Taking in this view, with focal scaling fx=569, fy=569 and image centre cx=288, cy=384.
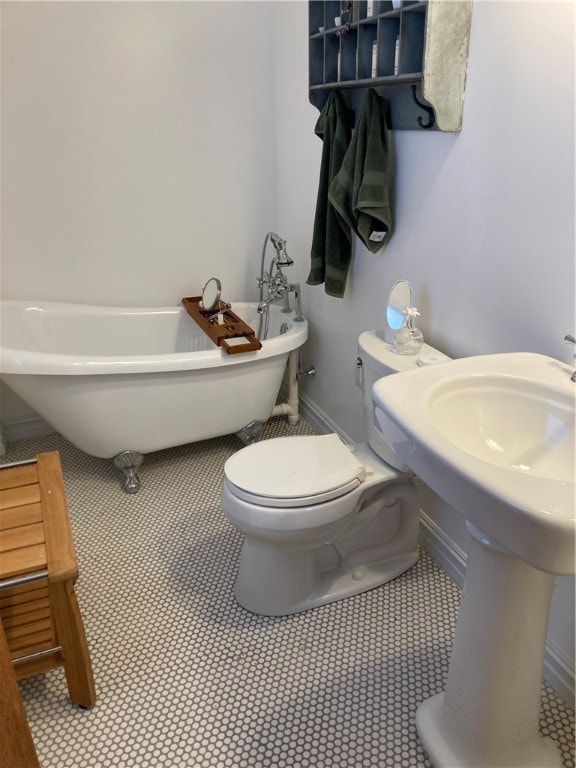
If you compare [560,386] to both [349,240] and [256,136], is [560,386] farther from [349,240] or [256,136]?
[256,136]

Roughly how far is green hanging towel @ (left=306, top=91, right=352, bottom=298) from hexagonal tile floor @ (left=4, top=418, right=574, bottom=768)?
1.00m

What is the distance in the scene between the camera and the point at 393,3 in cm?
148

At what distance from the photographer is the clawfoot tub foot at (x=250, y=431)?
243 centimetres

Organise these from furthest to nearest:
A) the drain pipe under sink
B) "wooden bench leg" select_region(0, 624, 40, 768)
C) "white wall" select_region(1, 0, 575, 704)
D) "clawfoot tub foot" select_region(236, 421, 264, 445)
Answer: the drain pipe under sink → "clawfoot tub foot" select_region(236, 421, 264, 445) → "white wall" select_region(1, 0, 575, 704) → "wooden bench leg" select_region(0, 624, 40, 768)

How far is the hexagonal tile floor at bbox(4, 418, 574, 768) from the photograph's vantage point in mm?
1357

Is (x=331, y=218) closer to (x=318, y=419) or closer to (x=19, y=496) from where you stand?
(x=318, y=419)

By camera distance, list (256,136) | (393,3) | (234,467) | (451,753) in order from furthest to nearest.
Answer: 1. (256,136)
2. (234,467)
3. (393,3)
4. (451,753)

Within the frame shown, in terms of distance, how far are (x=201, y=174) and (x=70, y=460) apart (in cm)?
140

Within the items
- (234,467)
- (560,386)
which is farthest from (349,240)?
(560,386)

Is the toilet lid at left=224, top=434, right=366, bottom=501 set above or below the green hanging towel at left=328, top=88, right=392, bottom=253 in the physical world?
below

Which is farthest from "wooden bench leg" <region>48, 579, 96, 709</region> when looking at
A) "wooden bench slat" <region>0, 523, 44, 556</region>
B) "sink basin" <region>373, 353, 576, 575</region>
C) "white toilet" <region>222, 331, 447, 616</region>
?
"sink basin" <region>373, 353, 576, 575</region>

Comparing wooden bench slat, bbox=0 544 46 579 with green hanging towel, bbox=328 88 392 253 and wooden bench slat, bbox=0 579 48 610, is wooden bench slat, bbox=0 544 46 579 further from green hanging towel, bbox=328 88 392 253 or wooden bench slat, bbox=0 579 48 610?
green hanging towel, bbox=328 88 392 253

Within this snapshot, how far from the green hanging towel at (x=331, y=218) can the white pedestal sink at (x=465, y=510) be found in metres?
0.95

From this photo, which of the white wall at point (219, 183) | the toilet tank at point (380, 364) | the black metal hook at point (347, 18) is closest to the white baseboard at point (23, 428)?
the white wall at point (219, 183)
